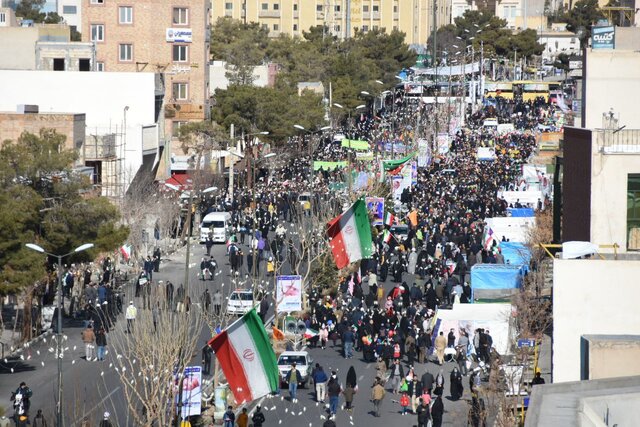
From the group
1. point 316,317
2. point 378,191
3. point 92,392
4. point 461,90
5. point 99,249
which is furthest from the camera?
point 461,90

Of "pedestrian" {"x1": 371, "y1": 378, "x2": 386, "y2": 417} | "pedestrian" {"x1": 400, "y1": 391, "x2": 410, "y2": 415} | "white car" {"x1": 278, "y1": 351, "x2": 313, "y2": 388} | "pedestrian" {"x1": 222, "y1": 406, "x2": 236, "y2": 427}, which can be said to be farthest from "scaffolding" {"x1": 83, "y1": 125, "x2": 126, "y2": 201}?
"pedestrian" {"x1": 222, "y1": 406, "x2": 236, "y2": 427}

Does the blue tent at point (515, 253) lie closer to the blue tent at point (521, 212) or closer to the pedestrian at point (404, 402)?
the blue tent at point (521, 212)

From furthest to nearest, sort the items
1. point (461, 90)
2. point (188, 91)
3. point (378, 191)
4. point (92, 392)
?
point (461, 90) < point (188, 91) < point (378, 191) < point (92, 392)

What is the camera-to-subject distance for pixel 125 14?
79000mm

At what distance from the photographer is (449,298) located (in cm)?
4138

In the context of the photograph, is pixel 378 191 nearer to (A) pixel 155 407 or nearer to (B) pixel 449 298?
(B) pixel 449 298

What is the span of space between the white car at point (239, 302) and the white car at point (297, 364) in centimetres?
536

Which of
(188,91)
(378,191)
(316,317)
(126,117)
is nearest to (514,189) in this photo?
(378,191)

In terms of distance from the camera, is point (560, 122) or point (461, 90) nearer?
point (560, 122)

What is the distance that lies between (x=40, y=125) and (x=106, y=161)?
3935mm

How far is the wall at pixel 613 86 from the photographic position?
118 ft

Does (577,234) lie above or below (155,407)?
above

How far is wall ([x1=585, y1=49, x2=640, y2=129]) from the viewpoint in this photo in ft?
118

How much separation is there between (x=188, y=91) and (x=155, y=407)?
52.1 meters
